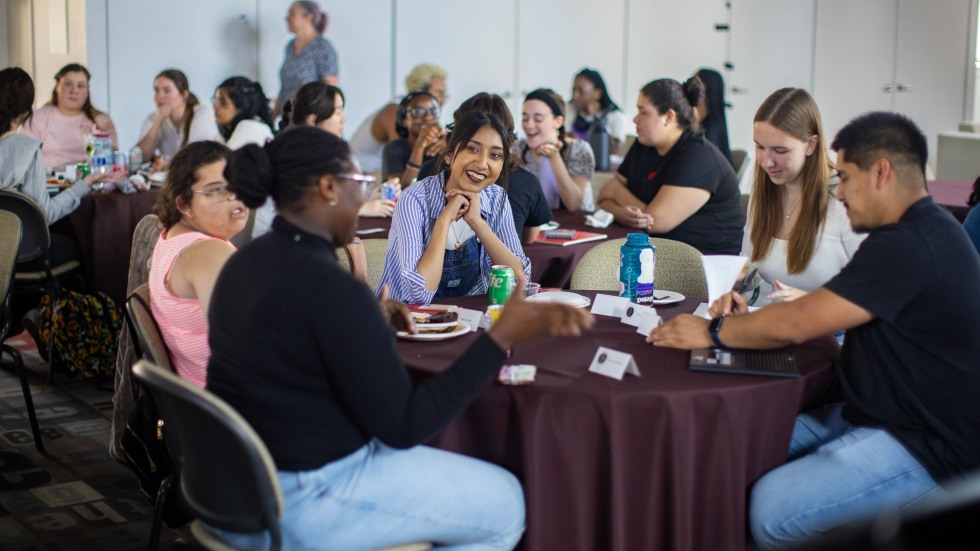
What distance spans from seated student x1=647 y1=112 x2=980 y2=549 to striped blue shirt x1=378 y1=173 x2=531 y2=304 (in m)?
1.24

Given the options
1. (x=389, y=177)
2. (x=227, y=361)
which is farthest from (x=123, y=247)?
(x=227, y=361)

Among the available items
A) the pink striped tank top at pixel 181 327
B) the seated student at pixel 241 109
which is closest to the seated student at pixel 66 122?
the seated student at pixel 241 109

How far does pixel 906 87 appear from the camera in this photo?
11.1 metres

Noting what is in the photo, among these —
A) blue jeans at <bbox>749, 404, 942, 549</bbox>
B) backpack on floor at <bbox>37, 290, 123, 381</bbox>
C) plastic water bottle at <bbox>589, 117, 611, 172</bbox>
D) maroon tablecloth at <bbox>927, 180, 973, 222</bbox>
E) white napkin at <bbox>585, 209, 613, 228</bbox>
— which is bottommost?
backpack on floor at <bbox>37, 290, 123, 381</bbox>

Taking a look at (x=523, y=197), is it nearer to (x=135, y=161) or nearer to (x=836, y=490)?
(x=836, y=490)

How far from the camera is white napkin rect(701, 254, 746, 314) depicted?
2561 mm

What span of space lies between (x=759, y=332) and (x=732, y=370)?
189mm

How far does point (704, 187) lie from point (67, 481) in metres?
2.70

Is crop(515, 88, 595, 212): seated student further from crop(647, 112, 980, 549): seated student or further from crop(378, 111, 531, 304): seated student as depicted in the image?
crop(647, 112, 980, 549): seated student

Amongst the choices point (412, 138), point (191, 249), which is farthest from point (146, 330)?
point (412, 138)

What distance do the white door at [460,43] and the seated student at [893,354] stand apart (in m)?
7.49

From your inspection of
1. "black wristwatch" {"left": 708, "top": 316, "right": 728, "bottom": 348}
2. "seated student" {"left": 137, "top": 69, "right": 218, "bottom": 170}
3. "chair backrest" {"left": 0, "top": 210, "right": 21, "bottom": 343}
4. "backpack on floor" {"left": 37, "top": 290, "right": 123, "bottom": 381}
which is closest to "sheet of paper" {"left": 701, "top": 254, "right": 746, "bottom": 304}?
"black wristwatch" {"left": 708, "top": 316, "right": 728, "bottom": 348}

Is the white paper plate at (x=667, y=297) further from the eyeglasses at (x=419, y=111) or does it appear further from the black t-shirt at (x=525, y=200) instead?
the eyeglasses at (x=419, y=111)

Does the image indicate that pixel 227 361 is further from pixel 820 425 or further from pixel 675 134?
pixel 675 134
